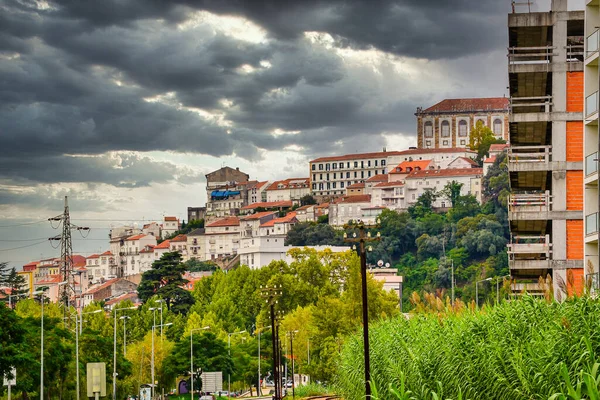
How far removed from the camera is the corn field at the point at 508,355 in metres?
17.3

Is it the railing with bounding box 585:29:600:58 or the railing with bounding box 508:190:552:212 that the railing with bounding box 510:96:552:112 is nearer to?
the railing with bounding box 508:190:552:212

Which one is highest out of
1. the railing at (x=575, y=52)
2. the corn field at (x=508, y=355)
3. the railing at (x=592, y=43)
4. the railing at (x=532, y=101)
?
the railing at (x=575, y=52)

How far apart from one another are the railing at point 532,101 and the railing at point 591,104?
6.68 metres

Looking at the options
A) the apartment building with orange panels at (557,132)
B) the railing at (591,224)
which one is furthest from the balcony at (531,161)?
the railing at (591,224)

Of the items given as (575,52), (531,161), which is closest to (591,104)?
(575,52)

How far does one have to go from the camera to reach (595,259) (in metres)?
36.0

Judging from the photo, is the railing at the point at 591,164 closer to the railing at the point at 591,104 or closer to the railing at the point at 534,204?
the railing at the point at 591,104

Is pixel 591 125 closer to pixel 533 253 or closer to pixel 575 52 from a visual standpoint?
pixel 575 52

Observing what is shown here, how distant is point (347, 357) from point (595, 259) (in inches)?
344

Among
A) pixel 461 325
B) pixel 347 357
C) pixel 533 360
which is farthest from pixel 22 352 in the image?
pixel 533 360

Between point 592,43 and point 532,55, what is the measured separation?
8.31m

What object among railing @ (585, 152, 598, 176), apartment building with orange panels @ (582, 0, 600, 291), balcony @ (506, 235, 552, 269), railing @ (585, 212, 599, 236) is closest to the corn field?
railing @ (585, 212, 599, 236)

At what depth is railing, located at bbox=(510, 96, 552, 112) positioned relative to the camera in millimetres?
42906

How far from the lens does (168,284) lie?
519ft
